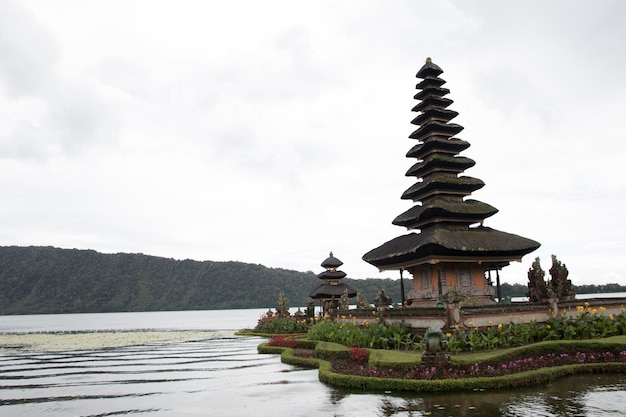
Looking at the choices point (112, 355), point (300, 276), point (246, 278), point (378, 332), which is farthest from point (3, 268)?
point (378, 332)

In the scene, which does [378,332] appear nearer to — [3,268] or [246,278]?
[246,278]

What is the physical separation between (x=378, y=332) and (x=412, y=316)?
165 cm

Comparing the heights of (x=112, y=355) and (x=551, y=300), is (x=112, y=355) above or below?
below

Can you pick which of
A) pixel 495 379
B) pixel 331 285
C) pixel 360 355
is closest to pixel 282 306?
pixel 331 285

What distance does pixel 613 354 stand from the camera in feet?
52.6

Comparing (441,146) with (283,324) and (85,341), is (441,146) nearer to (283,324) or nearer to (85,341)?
(283,324)

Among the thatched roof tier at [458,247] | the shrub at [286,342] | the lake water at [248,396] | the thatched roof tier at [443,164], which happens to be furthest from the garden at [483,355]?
the thatched roof tier at [443,164]

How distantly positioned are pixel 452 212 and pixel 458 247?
2815 millimetres

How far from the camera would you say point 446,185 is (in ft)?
87.9

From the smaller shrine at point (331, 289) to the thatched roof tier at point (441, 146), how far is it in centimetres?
1898

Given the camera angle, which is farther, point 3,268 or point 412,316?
point 3,268

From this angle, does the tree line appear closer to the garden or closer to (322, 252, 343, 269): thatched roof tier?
(322, 252, 343, 269): thatched roof tier

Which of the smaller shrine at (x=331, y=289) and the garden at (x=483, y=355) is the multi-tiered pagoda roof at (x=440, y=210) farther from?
the smaller shrine at (x=331, y=289)

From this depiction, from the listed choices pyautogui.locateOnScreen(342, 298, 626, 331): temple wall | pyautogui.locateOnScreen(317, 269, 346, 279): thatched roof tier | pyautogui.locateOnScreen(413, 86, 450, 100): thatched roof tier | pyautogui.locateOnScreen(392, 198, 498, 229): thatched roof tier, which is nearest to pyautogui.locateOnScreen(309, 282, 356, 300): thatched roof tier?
pyautogui.locateOnScreen(317, 269, 346, 279): thatched roof tier
